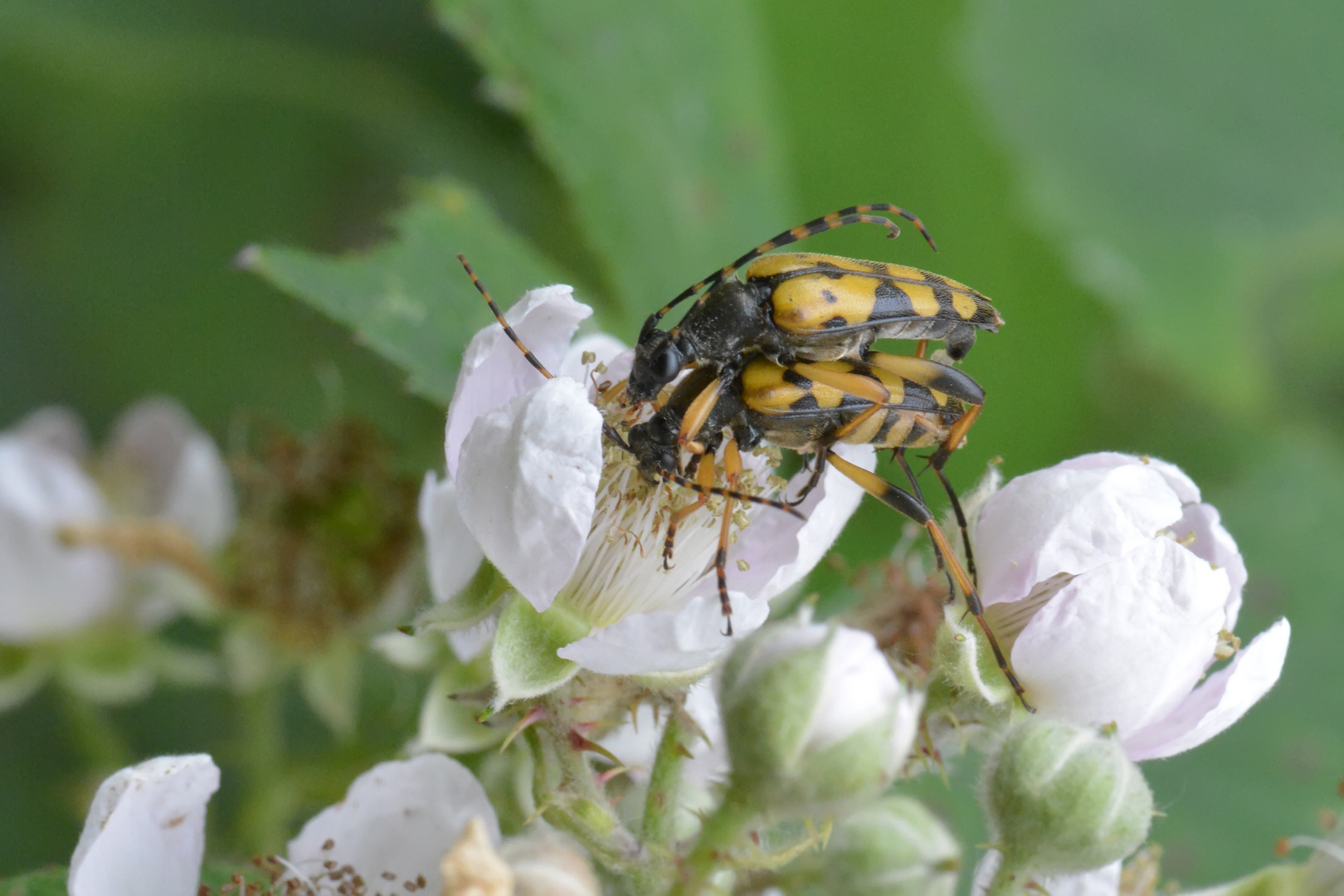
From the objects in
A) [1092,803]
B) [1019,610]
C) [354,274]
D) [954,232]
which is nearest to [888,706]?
[1092,803]

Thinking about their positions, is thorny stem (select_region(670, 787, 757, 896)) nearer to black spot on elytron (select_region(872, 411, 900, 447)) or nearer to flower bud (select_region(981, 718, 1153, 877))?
→ flower bud (select_region(981, 718, 1153, 877))

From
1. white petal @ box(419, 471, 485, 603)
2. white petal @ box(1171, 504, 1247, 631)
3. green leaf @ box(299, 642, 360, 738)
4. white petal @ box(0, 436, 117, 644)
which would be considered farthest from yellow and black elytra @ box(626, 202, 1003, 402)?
white petal @ box(0, 436, 117, 644)

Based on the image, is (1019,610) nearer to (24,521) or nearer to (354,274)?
(354,274)

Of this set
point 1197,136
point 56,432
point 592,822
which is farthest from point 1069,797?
point 1197,136

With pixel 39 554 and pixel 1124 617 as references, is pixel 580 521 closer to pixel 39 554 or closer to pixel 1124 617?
pixel 1124 617

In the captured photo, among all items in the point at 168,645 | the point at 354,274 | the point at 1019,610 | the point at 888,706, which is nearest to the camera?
the point at 888,706
